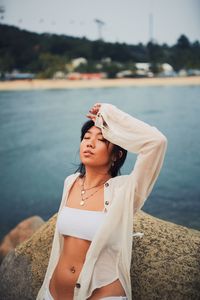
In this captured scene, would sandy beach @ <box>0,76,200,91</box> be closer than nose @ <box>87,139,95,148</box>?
No

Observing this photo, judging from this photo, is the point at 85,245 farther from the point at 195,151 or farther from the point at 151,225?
the point at 195,151

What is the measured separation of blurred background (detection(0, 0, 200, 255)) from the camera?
2.91 metres

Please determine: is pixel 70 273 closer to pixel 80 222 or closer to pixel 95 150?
pixel 80 222

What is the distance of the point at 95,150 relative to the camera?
5.83 feet

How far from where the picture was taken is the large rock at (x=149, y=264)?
2.08 metres

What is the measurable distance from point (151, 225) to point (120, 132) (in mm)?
904

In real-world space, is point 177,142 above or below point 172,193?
above

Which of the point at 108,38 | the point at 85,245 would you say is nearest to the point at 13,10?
→ the point at 108,38

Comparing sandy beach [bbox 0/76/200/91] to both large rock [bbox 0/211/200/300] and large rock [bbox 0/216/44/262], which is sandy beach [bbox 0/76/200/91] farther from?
large rock [bbox 0/211/200/300]

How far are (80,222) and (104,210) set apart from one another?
14 cm

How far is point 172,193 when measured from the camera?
2863 mm

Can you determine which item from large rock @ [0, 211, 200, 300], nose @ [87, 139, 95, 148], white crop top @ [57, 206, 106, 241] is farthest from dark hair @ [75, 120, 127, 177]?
large rock @ [0, 211, 200, 300]

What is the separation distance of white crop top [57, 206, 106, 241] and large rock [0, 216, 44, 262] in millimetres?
1380

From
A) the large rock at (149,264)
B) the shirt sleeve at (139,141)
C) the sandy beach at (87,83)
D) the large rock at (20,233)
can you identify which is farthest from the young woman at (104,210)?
the sandy beach at (87,83)
